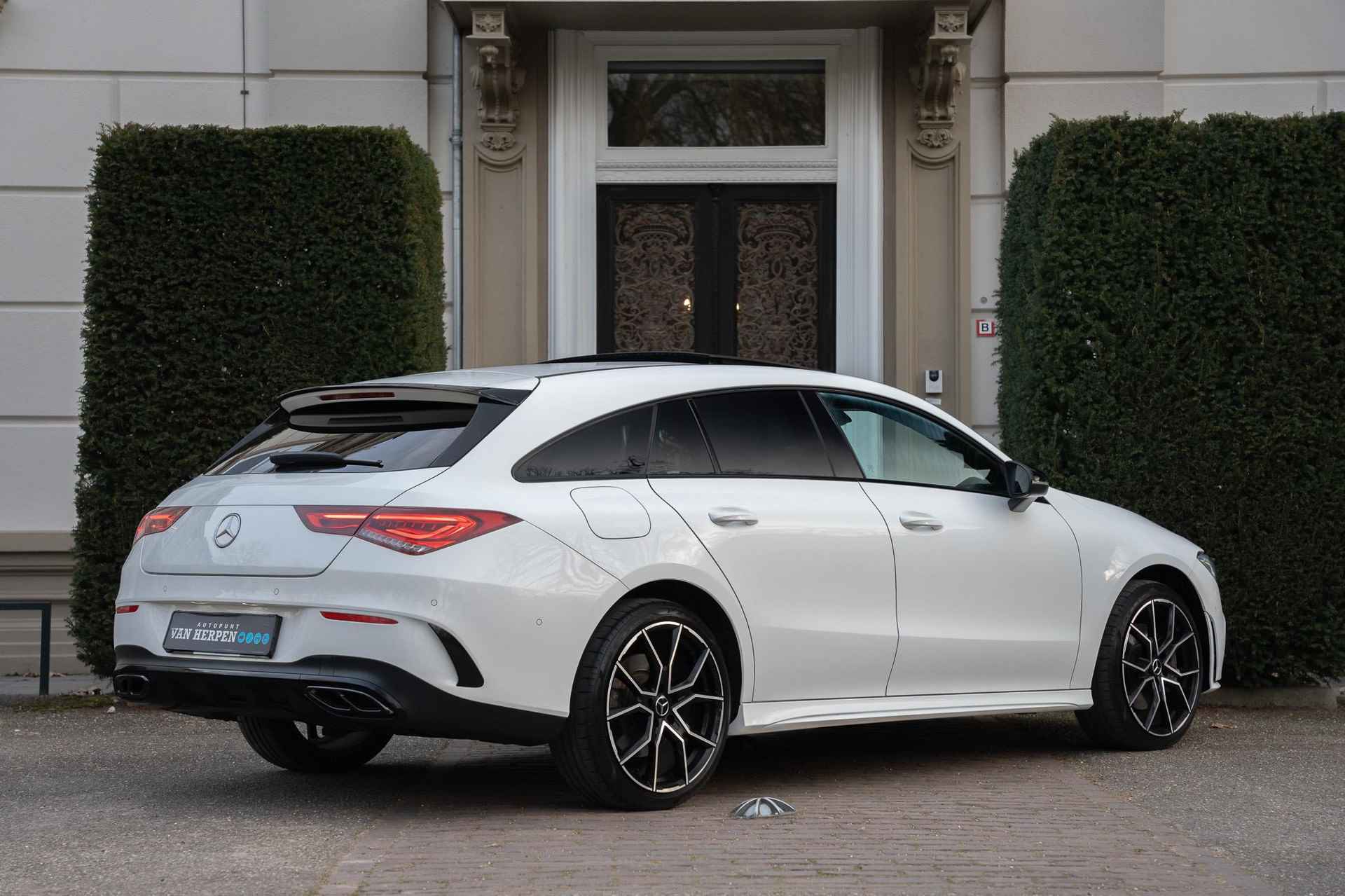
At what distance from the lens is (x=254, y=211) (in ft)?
31.1

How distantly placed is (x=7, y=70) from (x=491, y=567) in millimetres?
8903

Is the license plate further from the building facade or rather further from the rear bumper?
the building facade

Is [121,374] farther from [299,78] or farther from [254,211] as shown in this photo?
[299,78]

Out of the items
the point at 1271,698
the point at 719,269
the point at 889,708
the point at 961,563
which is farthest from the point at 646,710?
the point at 719,269

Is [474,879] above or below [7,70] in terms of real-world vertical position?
below

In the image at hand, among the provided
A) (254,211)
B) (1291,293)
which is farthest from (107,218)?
(1291,293)

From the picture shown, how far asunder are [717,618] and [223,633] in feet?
5.70

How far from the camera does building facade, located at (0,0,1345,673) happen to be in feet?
40.6

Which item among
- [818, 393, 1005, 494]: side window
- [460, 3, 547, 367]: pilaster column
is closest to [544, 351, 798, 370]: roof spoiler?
[818, 393, 1005, 494]: side window

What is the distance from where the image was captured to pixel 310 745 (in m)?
6.97

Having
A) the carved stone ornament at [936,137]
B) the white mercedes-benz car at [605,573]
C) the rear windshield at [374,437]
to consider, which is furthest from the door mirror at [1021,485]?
the carved stone ornament at [936,137]

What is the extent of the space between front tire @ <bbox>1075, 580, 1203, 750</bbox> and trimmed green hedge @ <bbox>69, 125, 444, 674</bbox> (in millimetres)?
4147

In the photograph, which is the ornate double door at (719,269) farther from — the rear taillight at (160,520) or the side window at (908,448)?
the rear taillight at (160,520)

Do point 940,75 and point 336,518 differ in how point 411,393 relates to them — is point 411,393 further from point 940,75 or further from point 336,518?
point 940,75
